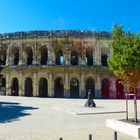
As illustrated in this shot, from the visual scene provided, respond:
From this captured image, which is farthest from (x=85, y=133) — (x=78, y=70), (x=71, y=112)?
(x=78, y=70)

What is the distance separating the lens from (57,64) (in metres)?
38.8

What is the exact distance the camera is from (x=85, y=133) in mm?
10867

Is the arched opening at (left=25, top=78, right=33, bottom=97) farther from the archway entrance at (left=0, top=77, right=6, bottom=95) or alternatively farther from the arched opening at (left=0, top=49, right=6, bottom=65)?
the arched opening at (left=0, top=49, right=6, bottom=65)

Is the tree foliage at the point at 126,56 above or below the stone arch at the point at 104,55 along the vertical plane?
below

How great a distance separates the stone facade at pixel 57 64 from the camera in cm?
3616

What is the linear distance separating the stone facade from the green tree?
23.3 m

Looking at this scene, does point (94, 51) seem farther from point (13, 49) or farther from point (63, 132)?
point (63, 132)

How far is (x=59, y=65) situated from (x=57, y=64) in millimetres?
2538

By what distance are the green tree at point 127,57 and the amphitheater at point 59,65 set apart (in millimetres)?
23351

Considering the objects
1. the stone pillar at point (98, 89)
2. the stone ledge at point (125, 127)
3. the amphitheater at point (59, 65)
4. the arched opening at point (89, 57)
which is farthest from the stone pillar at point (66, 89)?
the stone ledge at point (125, 127)

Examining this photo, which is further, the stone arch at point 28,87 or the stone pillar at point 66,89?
the stone arch at point 28,87

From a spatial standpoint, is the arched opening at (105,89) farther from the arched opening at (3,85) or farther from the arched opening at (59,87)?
the arched opening at (3,85)

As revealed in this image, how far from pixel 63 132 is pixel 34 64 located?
26.3m

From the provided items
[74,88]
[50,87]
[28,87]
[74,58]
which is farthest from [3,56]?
[74,88]
